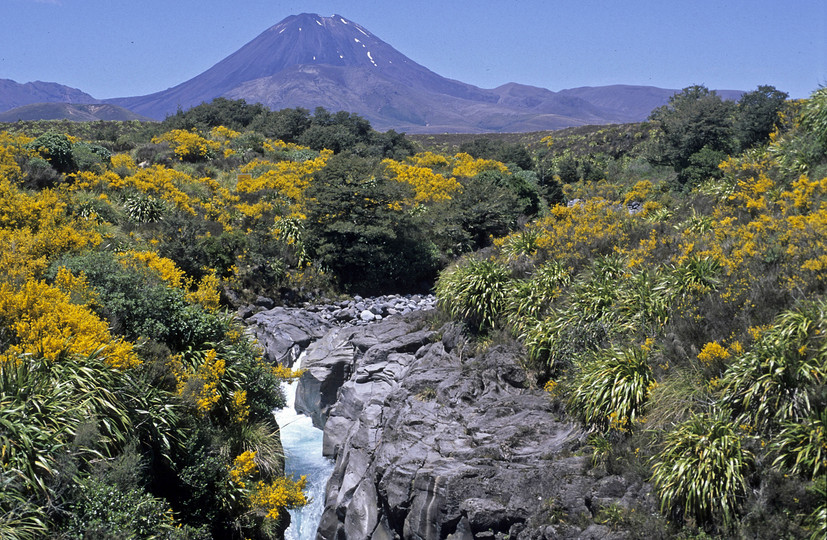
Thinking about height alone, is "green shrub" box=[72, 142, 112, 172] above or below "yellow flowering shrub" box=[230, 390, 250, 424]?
above

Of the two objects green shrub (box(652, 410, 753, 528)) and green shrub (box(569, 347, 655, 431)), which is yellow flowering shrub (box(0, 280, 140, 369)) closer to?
green shrub (box(569, 347, 655, 431))

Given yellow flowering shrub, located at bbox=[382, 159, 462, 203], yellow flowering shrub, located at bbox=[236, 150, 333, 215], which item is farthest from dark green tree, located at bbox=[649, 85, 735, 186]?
yellow flowering shrub, located at bbox=[236, 150, 333, 215]

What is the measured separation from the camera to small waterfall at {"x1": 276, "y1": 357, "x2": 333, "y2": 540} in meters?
10.9

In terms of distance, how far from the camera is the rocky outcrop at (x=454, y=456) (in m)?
7.28

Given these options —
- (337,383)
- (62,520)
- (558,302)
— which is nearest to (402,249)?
(337,383)

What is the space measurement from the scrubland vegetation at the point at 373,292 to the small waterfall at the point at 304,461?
1.03m

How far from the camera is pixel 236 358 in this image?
1119 cm

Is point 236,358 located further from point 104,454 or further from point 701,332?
point 701,332

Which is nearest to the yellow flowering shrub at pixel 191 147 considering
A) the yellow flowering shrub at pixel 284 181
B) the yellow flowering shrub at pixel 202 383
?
the yellow flowering shrub at pixel 284 181

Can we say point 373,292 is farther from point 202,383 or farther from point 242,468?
point 242,468

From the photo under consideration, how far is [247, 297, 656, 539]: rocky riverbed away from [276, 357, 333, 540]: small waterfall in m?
0.35

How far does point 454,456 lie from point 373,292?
1241 cm

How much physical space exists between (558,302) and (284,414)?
7668 mm

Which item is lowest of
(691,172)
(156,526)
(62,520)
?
(156,526)
